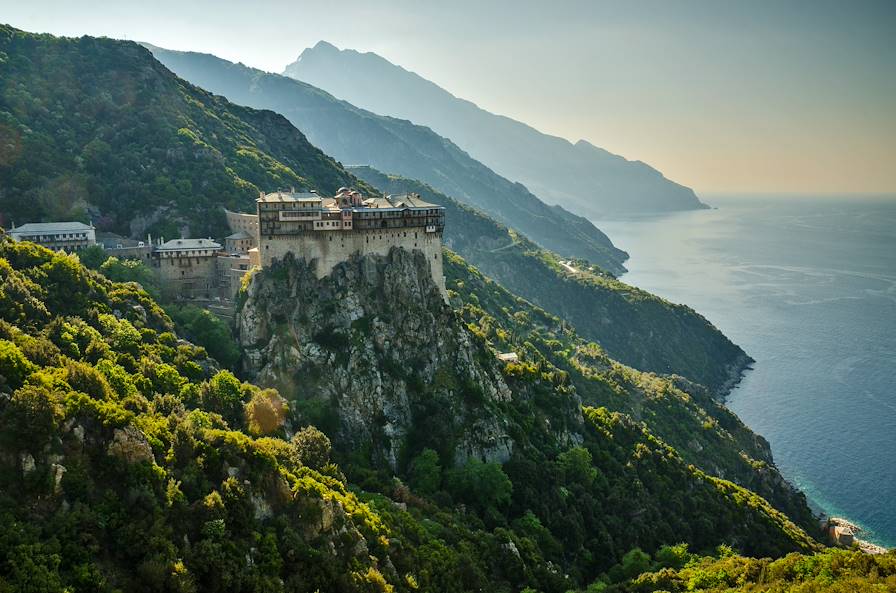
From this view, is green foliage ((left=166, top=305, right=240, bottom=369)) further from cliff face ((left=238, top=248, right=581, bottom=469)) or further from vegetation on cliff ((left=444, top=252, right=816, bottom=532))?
vegetation on cliff ((left=444, top=252, right=816, bottom=532))

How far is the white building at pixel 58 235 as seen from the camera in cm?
6675

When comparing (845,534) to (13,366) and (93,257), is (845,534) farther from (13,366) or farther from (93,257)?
(93,257)

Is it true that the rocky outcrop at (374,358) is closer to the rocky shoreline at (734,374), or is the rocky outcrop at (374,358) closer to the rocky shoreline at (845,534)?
the rocky shoreline at (845,534)

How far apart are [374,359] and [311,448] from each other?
15152 mm

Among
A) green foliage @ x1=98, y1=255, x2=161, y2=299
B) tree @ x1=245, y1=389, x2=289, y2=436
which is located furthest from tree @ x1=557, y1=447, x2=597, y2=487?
green foliage @ x1=98, y1=255, x2=161, y2=299

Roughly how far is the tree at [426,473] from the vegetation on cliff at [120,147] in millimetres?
39864

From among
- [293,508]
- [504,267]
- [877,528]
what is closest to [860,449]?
[877,528]

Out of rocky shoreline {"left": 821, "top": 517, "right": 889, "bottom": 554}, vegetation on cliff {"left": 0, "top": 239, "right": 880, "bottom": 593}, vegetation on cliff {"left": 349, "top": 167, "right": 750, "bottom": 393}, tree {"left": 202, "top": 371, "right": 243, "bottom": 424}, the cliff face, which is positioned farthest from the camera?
vegetation on cliff {"left": 349, "top": 167, "right": 750, "bottom": 393}

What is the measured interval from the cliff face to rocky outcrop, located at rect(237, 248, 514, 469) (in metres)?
0.09

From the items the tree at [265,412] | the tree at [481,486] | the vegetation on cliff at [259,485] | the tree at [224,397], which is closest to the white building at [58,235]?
the vegetation on cliff at [259,485]

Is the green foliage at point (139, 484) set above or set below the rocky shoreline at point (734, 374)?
above

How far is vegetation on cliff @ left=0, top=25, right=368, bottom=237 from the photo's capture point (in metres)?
82.2

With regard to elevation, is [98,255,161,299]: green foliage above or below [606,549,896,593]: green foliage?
above

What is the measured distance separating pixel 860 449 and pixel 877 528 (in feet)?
72.1
